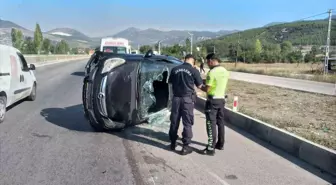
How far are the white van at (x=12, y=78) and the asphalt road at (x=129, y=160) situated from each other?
3.01 feet

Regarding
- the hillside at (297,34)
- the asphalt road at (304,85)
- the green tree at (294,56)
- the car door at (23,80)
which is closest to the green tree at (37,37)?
the hillside at (297,34)

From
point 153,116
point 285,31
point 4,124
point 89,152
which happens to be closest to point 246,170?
point 89,152

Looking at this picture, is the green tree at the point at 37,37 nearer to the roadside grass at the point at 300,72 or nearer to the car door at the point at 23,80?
the roadside grass at the point at 300,72

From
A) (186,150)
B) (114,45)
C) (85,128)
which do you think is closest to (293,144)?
(186,150)

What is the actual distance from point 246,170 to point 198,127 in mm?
3302

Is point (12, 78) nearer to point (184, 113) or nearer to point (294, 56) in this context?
point (184, 113)

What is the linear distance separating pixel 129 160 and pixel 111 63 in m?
2.45

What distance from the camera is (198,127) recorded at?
875 centimetres

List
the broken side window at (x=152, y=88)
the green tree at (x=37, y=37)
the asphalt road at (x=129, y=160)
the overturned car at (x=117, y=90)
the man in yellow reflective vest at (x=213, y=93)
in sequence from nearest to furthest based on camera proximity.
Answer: the asphalt road at (x=129, y=160) < the man in yellow reflective vest at (x=213, y=93) < the overturned car at (x=117, y=90) < the broken side window at (x=152, y=88) < the green tree at (x=37, y=37)

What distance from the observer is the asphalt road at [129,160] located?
500 cm

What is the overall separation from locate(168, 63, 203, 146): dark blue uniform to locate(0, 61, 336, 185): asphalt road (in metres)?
0.53

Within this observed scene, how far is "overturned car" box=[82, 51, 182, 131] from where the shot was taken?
7.43 m

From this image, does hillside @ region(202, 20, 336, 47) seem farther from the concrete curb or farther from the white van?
the white van

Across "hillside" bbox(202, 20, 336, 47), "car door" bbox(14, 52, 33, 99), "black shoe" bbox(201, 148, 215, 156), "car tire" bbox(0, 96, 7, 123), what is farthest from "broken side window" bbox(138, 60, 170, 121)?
"hillside" bbox(202, 20, 336, 47)
